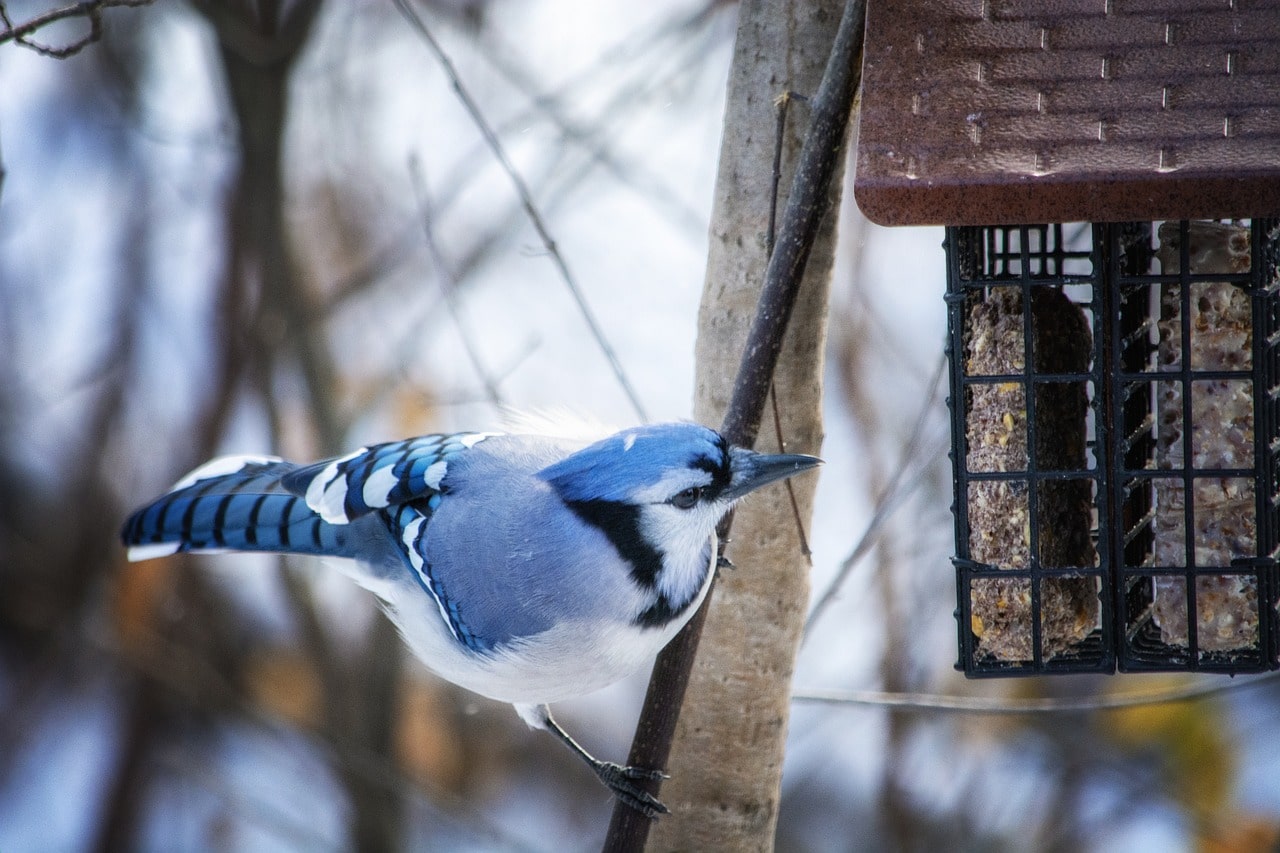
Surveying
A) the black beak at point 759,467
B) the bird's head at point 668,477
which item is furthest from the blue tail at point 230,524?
the black beak at point 759,467

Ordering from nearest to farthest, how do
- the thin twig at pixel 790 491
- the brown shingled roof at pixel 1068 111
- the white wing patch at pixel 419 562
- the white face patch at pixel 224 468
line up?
→ the brown shingled roof at pixel 1068 111, the thin twig at pixel 790 491, the white wing patch at pixel 419 562, the white face patch at pixel 224 468

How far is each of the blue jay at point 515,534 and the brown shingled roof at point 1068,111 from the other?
1.60ft

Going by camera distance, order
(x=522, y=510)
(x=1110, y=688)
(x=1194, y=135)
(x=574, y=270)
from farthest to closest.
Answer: (x=574, y=270), (x=1110, y=688), (x=522, y=510), (x=1194, y=135)

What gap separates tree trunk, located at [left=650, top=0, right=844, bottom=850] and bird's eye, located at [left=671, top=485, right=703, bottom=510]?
252 millimetres

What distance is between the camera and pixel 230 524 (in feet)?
7.25

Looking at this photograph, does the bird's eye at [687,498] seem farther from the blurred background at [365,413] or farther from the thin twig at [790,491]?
the blurred background at [365,413]

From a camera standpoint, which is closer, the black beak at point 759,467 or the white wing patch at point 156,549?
the black beak at point 759,467

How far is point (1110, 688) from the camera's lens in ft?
14.0

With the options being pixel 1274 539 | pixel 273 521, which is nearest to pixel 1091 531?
pixel 1274 539

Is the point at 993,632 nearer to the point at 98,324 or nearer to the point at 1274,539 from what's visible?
the point at 1274,539

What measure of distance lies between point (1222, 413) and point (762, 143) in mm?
873

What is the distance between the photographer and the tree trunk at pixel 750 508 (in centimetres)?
208

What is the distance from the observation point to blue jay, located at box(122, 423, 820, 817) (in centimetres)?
191

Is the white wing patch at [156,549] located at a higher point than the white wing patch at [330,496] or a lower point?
lower
